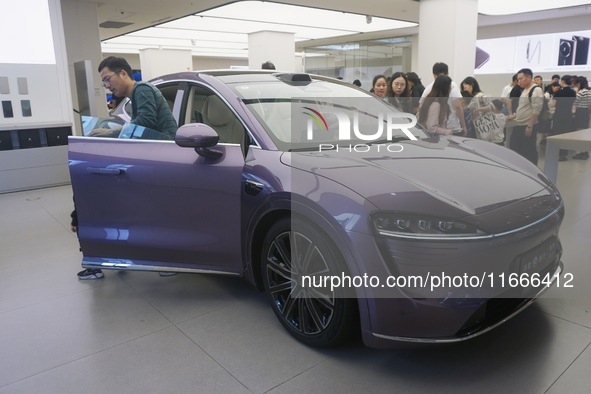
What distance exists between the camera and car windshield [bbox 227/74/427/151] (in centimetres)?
234

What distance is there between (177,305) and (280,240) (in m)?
0.90

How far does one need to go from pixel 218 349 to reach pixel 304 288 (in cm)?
52

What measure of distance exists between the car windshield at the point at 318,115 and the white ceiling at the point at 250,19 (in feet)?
26.4

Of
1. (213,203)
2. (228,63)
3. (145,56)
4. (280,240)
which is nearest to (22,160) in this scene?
(213,203)

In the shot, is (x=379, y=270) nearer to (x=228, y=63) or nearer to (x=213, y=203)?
(x=213, y=203)

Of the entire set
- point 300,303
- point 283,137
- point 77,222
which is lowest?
point 300,303

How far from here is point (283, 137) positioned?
2273mm

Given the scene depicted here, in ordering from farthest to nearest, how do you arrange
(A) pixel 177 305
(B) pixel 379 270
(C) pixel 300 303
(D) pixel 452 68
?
(D) pixel 452 68, (A) pixel 177 305, (C) pixel 300 303, (B) pixel 379 270

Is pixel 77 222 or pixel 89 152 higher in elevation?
pixel 89 152

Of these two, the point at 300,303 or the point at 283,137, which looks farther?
the point at 283,137

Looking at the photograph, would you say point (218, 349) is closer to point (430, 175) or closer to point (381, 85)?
point (430, 175)

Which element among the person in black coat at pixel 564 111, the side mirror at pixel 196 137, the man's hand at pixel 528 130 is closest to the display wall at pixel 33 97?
the side mirror at pixel 196 137

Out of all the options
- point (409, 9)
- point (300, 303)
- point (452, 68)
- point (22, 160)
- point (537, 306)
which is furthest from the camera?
point (409, 9)

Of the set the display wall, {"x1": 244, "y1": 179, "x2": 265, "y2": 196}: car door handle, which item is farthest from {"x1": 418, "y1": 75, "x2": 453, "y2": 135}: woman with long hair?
the display wall
